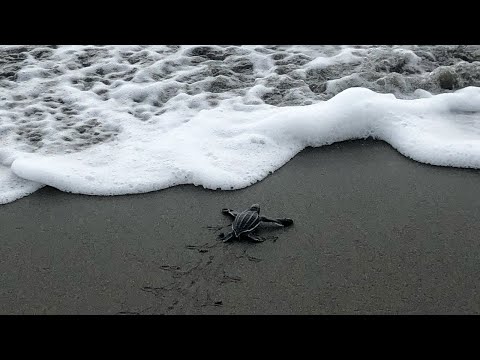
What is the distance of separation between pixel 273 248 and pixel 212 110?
5.41 feet

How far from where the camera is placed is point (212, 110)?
13.5 ft

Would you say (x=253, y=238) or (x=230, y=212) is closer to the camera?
(x=253, y=238)

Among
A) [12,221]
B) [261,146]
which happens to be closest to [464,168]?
[261,146]

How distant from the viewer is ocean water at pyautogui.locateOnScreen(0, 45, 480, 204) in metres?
3.45

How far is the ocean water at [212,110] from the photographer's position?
3.45 m

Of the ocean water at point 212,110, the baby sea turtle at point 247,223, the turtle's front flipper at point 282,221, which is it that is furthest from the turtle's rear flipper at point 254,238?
the ocean water at point 212,110

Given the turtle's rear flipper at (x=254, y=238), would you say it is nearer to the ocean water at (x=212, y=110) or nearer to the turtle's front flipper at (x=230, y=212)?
the turtle's front flipper at (x=230, y=212)

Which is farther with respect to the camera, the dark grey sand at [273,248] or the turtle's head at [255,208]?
the turtle's head at [255,208]

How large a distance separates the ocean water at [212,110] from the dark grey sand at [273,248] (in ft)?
0.58

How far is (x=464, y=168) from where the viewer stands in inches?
133

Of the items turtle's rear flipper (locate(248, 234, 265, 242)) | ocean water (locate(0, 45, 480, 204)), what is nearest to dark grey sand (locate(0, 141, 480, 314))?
turtle's rear flipper (locate(248, 234, 265, 242))

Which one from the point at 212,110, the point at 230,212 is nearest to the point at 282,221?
the point at 230,212

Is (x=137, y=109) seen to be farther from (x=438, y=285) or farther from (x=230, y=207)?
(x=438, y=285)

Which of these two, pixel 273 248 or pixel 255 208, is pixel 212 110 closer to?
pixel 255 208
